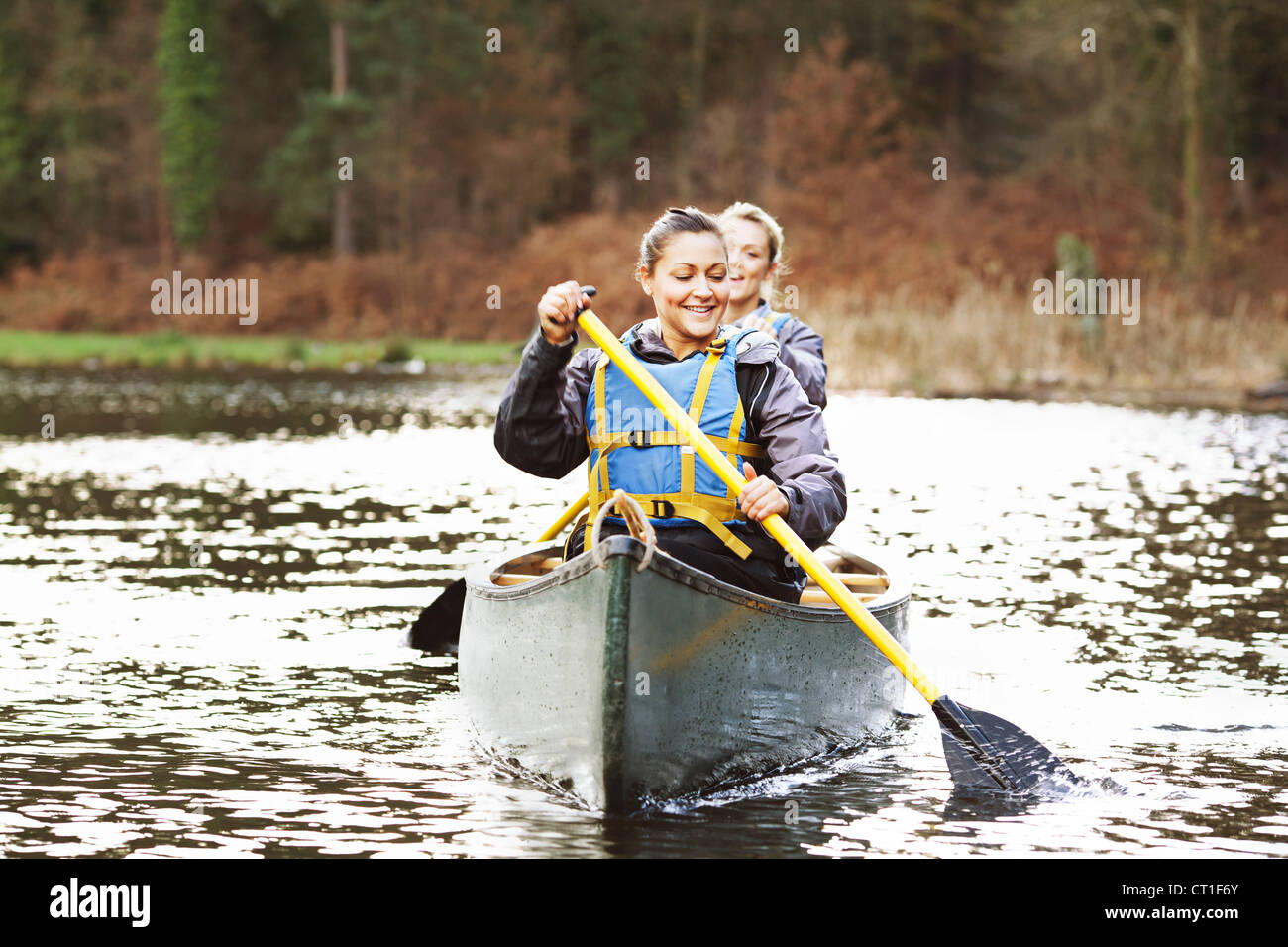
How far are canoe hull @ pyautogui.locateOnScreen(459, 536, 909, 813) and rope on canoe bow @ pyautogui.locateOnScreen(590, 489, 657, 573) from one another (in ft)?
0.09

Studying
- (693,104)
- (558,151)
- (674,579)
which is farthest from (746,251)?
(693,104)

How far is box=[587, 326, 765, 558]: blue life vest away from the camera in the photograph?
518 centimetres

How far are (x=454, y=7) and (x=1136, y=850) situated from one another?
40.9m

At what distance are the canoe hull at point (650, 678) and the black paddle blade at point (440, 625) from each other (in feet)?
5.72

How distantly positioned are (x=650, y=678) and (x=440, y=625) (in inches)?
114

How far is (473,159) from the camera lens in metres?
43.6

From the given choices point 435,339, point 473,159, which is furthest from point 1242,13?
point 473,159

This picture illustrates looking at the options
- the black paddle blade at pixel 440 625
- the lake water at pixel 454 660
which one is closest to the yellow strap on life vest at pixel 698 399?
the lake water at pixel 454 660

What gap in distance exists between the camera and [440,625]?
7.54 meters

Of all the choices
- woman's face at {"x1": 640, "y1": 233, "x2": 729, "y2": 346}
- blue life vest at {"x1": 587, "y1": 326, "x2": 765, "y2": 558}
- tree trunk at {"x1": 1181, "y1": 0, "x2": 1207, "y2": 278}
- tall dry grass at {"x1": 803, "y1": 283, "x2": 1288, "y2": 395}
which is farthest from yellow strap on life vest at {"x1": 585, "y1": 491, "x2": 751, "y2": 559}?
tree trunk at {"x1": 1181, "y1": 0, "x2": 1207, "y2": 278}

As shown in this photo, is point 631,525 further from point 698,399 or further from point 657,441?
point 698,399

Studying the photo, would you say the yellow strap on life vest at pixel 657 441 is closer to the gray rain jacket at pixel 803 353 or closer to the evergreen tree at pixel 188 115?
the gray rain jacket at pixel 803 353

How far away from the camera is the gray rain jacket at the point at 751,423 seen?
5.17 metres
